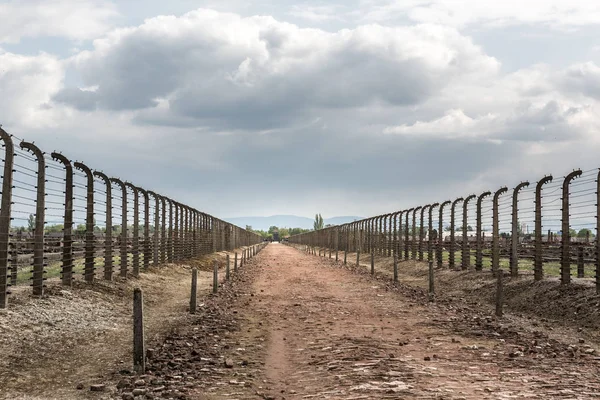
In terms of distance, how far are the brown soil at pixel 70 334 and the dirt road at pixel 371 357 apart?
1051 millimetres

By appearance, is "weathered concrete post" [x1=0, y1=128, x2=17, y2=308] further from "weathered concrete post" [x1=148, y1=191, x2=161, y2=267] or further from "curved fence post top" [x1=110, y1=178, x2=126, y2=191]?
"weathered concrete post" [x1=148, y1=191, x2=161, y2=267]

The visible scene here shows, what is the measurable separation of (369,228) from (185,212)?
2023 cm

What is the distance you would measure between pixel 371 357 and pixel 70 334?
6.36 meters

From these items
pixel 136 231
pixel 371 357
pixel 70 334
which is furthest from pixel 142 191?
pixel 371 357

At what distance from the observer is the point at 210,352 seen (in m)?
10.3

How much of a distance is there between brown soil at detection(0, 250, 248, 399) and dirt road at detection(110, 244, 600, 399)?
1.05m

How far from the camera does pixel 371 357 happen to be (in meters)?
9.63

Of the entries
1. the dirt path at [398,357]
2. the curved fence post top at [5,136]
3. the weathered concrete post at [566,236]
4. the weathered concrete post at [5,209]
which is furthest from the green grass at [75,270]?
the weathered concrete post at [566,236]

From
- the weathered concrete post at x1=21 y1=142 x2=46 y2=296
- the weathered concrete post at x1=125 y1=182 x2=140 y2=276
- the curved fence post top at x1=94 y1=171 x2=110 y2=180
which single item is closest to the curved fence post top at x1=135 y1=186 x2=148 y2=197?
the weathered concrete post at x1=125 y1=182 x2=140 y2=276

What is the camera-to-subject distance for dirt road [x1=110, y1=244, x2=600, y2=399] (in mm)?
7859

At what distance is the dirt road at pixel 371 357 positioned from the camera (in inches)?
309

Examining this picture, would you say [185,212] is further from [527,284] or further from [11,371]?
[11,371]

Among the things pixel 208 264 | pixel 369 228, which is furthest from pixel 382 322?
pixel 369 228

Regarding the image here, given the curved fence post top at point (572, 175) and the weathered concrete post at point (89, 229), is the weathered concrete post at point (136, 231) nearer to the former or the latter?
the weathered concrete post at point (89, 229)
